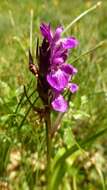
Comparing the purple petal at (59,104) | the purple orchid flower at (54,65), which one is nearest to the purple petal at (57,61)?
the purple orchid flower at (54,65)

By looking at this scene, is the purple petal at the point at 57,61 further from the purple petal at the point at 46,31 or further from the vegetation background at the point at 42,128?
the vegetation background at the point at 42,128

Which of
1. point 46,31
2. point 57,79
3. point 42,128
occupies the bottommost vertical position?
point 42,128

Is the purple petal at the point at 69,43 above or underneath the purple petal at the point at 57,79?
above

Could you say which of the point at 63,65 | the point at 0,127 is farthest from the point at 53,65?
the point at 0,127

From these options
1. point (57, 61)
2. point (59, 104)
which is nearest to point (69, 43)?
point (57, 61)

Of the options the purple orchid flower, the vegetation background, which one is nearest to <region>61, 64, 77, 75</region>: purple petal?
the purple orchid flower

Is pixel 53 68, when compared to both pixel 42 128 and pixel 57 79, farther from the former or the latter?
pixel 42 128

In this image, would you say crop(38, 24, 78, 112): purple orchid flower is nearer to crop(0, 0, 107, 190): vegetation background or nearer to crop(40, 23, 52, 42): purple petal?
crop(40, 23, 52, 42): purple petal

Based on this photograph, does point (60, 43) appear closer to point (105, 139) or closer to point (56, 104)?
point (56, 104)
